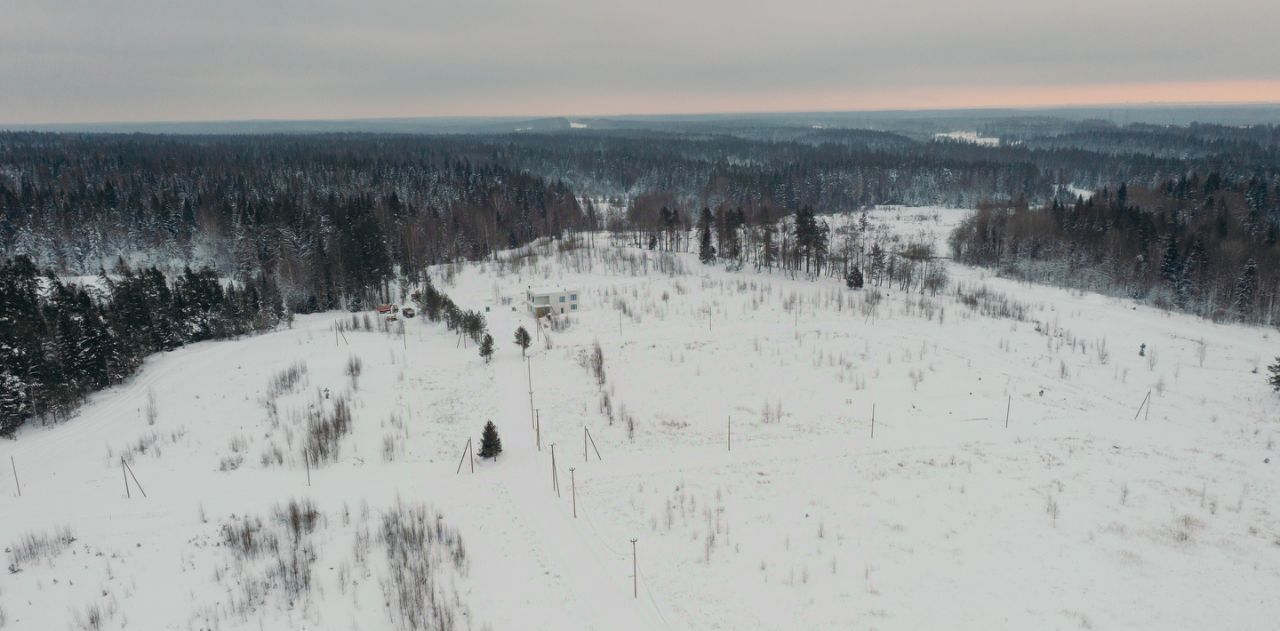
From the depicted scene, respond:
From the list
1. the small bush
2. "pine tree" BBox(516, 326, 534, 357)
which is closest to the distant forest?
the small bush

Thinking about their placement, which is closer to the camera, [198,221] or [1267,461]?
[1267,461]

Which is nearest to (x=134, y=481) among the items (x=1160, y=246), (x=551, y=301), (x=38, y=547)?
(x=38, y=547)

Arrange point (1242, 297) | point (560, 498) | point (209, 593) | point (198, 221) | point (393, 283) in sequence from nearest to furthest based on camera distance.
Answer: point (209, 593)
point (560, 498)
point (1242, 297)
point (393, 283)
point (198, 221)

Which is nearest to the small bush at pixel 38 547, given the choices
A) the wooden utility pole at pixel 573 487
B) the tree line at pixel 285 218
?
the wooden utility pole at pixel 573 487

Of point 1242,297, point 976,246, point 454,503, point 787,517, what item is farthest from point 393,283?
point 1242,297

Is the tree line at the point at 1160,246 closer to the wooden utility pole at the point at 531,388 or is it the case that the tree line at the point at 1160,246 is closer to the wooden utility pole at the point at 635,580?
the wooden utility pole at the point at 531,388

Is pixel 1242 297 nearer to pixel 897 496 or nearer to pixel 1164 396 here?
pixel 1164 396
